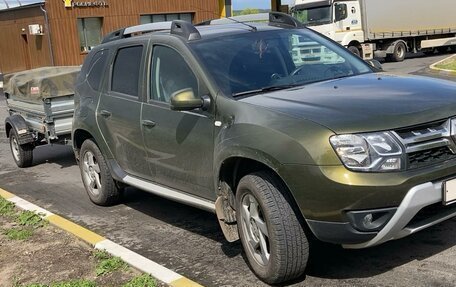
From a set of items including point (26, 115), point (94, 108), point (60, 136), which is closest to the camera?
point (94, 108)

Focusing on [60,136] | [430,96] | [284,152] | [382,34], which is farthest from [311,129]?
[382,34]

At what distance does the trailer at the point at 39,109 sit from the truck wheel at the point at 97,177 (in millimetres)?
1917

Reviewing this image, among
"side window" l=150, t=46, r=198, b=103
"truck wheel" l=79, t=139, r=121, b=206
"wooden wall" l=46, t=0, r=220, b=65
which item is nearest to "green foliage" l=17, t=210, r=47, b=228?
"truck wheel" l=79, t=139, r=121, b=206

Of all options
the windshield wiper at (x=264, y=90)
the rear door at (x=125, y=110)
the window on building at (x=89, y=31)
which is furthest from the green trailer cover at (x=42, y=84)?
the window on building at (x=89, y=31)

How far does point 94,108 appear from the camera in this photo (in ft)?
19.9

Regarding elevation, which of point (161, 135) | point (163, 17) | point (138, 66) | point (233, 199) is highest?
point (163, 17)

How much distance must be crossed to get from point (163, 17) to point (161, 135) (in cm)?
3066

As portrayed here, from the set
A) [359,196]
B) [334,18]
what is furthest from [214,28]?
[334,18]

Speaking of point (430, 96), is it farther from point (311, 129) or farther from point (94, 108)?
point (94, 108)

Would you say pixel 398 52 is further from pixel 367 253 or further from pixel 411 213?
pixel 411 213

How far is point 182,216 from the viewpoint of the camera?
5.86 meters

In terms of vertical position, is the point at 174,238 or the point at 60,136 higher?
the point at 60,136

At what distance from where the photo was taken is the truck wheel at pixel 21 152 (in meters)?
9.17

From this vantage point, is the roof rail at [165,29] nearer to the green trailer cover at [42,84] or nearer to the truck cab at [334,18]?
the green trailer cover at [42,84]
